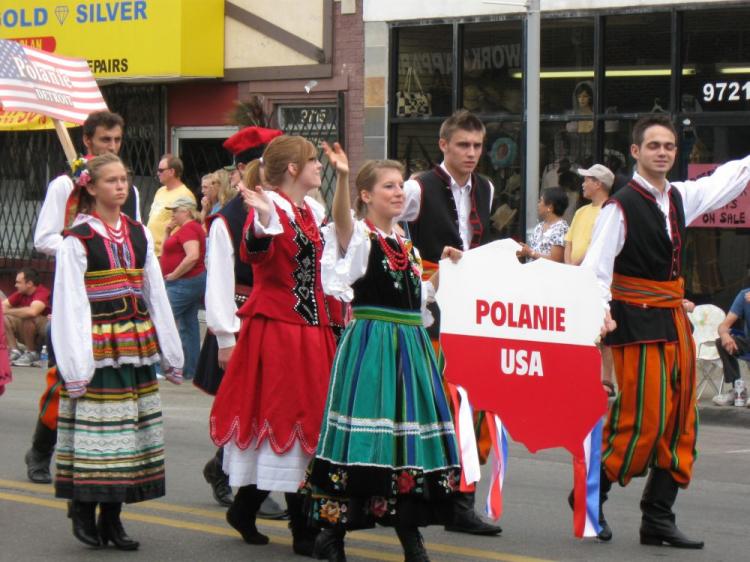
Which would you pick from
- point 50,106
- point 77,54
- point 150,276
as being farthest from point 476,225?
point 77,54

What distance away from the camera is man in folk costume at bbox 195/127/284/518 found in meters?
7.46

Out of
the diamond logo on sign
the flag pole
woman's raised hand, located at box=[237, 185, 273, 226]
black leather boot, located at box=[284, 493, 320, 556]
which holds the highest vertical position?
the diamond logo on sign

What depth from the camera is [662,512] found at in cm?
750

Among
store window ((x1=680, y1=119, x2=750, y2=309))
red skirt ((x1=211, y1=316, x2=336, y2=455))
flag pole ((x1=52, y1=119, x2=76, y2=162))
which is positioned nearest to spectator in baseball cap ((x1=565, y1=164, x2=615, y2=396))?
store window ((x1=680, y1=119, x2=750, y2=309))

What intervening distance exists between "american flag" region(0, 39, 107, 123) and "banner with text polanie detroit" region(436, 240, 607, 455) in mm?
4196

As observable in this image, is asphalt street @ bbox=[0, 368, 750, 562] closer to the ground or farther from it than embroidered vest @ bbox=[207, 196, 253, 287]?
closer to the ground

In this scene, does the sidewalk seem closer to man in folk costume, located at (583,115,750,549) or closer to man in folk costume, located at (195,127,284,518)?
man in folk costume, located at (583,115,750,549)

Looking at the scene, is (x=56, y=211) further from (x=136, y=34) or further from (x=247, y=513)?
(x=136, y=34)

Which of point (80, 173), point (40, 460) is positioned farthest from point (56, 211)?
point (40, 460)

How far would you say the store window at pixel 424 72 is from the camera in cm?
1761

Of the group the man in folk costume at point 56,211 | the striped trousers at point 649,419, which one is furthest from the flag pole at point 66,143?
the striped trousers at point 649,419

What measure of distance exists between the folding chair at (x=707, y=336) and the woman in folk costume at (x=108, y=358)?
698cm

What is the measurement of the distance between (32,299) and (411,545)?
10644 millimetres

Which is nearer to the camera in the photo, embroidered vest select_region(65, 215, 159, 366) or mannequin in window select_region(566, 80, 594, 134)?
embroidered vest select_region(65, 215, 159, 366)
